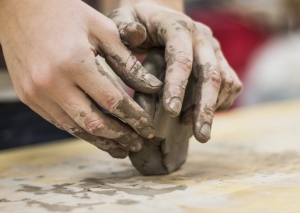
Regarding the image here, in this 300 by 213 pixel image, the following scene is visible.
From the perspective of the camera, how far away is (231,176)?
103cm

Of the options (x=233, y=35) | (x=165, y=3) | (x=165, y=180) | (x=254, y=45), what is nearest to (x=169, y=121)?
(x=165, y=180)

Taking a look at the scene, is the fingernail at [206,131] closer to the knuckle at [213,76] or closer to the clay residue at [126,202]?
the knuckle at [213,76]

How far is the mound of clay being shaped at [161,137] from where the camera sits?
100 cm

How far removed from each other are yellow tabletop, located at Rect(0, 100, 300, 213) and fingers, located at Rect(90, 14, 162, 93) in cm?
24

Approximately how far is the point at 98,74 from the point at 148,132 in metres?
0.19

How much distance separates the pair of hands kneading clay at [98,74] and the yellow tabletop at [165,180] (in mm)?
115

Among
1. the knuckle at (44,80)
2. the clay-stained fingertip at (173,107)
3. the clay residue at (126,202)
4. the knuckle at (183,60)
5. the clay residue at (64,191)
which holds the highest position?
the knuckle at (183,60)

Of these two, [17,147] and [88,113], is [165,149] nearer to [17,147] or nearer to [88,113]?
[88,113]

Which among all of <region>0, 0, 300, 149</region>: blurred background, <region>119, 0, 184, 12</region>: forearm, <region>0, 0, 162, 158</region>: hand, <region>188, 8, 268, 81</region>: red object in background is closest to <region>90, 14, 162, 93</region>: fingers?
<region>0, 0, 162, 158</region>: hand

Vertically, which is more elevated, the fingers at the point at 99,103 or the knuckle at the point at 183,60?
the knuckle at the point at 183,60

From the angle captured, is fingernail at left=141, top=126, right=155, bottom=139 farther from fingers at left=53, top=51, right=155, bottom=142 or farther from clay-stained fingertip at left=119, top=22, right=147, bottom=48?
clay-stained fingertip at left=119, top=22, right=147, bottom=48

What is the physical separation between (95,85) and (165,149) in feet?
0.94

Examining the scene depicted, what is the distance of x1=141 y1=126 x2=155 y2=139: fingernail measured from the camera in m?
0.95

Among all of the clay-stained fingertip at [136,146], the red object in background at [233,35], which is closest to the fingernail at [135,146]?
the clay-stained fingertip at [136,146]
